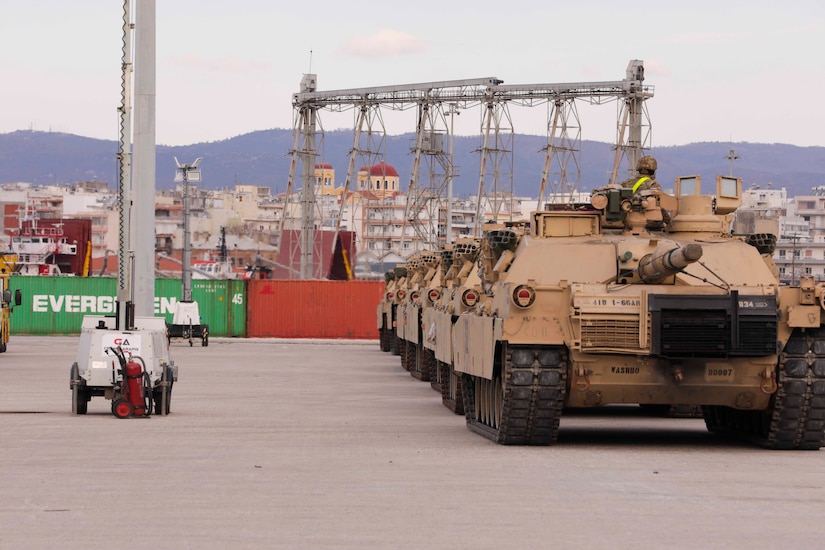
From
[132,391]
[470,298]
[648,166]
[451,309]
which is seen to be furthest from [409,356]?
[470,298]

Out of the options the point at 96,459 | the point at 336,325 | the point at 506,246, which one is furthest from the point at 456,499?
the point at 336,325

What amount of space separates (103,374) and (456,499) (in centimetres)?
1144

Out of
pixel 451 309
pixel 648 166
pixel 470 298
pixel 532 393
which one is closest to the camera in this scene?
pixel 532 393

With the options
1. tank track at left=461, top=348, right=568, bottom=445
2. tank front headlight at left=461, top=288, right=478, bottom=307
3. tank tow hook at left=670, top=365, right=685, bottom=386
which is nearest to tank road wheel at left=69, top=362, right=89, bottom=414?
tank front headlight at left=461, top=288, right=478, bottom=307

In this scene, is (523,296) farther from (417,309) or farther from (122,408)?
(417,309)

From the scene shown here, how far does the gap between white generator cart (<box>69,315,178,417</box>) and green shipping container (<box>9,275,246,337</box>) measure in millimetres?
42799

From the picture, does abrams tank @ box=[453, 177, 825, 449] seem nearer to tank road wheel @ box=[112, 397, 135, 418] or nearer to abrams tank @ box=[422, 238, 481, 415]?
abrams tank @ box=[422, 238, 481, 415]

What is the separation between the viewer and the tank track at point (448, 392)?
24.6 meters

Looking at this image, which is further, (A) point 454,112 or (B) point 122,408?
(A) point 454,112

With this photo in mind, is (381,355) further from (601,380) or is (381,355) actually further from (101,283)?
(601,380)

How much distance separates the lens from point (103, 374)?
23.6m

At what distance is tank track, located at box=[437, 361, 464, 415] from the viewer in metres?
24.6

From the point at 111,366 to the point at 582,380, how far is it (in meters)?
8.38

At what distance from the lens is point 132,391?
2323 centimetres
